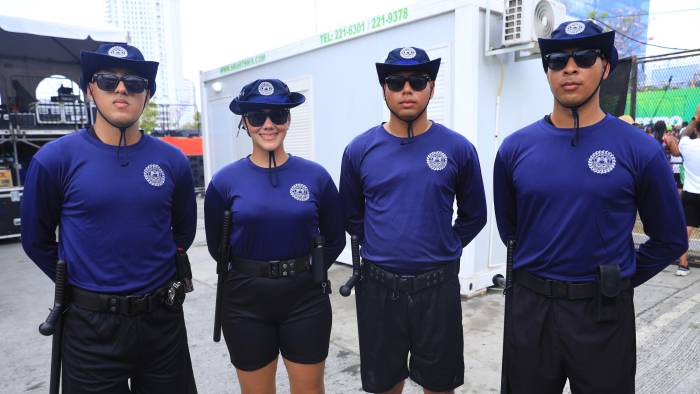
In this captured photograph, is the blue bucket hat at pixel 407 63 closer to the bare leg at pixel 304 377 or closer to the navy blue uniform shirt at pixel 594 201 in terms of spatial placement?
the navy blue uniform shirt at pixel 594 201

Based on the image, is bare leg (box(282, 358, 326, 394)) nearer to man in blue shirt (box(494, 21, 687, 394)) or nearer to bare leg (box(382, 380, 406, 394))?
bare leg (box(382, 380, 406, 394))

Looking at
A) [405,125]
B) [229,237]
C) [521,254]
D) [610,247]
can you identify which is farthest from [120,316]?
[610,247]

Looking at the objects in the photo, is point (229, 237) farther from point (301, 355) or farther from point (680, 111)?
point (680, 111)

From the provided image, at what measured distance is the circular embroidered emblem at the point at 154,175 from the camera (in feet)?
7.14

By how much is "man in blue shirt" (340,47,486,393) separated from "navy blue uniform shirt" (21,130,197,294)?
1.10m

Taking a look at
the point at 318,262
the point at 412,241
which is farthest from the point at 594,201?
the point at 318,262

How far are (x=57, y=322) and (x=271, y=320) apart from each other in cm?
96

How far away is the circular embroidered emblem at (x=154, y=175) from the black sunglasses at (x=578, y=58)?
1861 mm

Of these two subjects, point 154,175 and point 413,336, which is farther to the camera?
point 413,336

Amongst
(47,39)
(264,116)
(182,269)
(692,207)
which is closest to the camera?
(182,269)

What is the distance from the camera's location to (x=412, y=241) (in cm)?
239

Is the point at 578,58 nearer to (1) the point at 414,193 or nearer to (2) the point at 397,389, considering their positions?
(1) the point at 414,193

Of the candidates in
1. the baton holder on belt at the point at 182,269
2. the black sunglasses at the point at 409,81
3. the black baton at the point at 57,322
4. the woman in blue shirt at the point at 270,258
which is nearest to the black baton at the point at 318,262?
the woman in blue shirt at the point at 270,258

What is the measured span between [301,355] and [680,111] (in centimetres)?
1807
